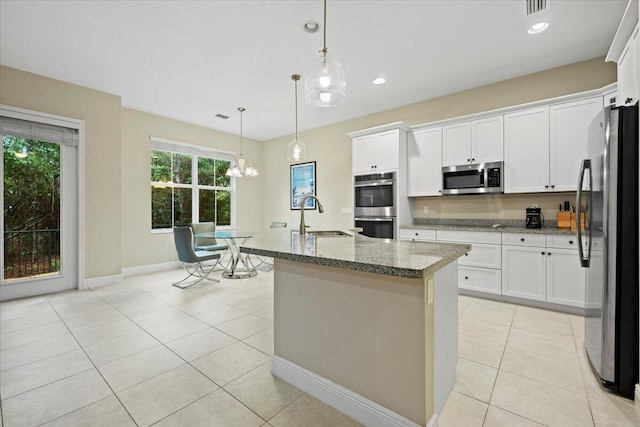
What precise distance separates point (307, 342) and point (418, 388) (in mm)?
710

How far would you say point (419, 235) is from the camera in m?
4.09

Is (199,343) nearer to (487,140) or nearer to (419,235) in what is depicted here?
(419,235)

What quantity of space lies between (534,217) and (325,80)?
320 cm

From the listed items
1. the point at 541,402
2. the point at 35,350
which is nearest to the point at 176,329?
the point at 35,350

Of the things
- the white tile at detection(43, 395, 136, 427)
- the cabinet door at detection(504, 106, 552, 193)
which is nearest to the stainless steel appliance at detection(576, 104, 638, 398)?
the cabinet door at detection(504, 106, 552, 193)

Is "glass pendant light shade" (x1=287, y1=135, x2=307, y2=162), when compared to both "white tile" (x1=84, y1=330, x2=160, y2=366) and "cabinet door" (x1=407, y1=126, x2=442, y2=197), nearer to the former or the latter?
"cabinet door" (x1=407, y1=126, x2=442, y2=197)

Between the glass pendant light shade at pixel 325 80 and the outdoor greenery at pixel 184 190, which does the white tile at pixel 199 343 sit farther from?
the outdoor greenery at pixel 184 190

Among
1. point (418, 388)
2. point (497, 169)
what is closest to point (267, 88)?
point (497, 169)

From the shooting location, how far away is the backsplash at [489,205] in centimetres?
357

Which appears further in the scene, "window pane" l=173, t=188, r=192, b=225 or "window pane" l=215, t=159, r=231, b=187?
"window pane" l=215, t=159, r=231, b=187

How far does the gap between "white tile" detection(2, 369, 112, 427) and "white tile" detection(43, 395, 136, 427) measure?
55 millimetres

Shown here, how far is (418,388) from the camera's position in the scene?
1374 mm

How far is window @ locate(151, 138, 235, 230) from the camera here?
5.39 m

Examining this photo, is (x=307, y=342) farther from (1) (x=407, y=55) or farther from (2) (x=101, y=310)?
(1) (x=407, y=55)
